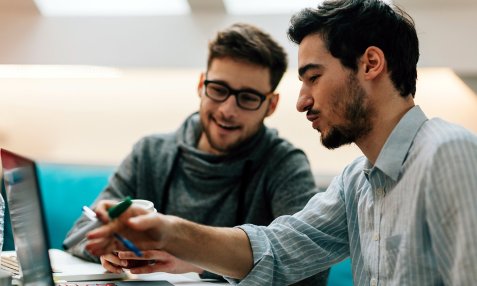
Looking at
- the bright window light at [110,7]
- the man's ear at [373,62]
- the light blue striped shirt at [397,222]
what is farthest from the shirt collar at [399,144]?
the bright window light at [110,7]

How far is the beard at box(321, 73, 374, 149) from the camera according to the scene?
4.56 ft

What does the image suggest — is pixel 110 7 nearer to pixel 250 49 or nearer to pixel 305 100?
pixel 250 49

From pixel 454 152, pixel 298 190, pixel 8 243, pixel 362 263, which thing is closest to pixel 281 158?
pixel 298 190

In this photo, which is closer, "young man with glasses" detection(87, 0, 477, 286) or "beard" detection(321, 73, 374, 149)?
"young man with glasses" detection(87, 0, 477, 286)

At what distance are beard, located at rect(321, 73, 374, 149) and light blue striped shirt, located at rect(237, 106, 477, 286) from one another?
0.26 feet

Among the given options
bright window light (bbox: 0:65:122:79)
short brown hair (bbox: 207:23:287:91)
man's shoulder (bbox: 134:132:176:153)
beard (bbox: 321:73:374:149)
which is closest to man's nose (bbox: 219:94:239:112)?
short brown hair (bbox: 207:23:287:91)

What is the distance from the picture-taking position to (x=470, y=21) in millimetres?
2539

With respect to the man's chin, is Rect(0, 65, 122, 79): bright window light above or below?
above

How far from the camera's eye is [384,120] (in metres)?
1.38

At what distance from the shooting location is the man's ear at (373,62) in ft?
4.59

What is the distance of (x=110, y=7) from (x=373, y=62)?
1878 millimetres

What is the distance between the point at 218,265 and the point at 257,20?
162cm

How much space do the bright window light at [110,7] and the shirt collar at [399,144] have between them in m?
1.75

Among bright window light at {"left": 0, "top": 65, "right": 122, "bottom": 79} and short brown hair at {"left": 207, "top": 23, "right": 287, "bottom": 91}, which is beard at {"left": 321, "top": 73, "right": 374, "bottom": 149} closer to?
short brown hair at {"left": 207, "top": 23, "right": 287, "bottom": 91}
